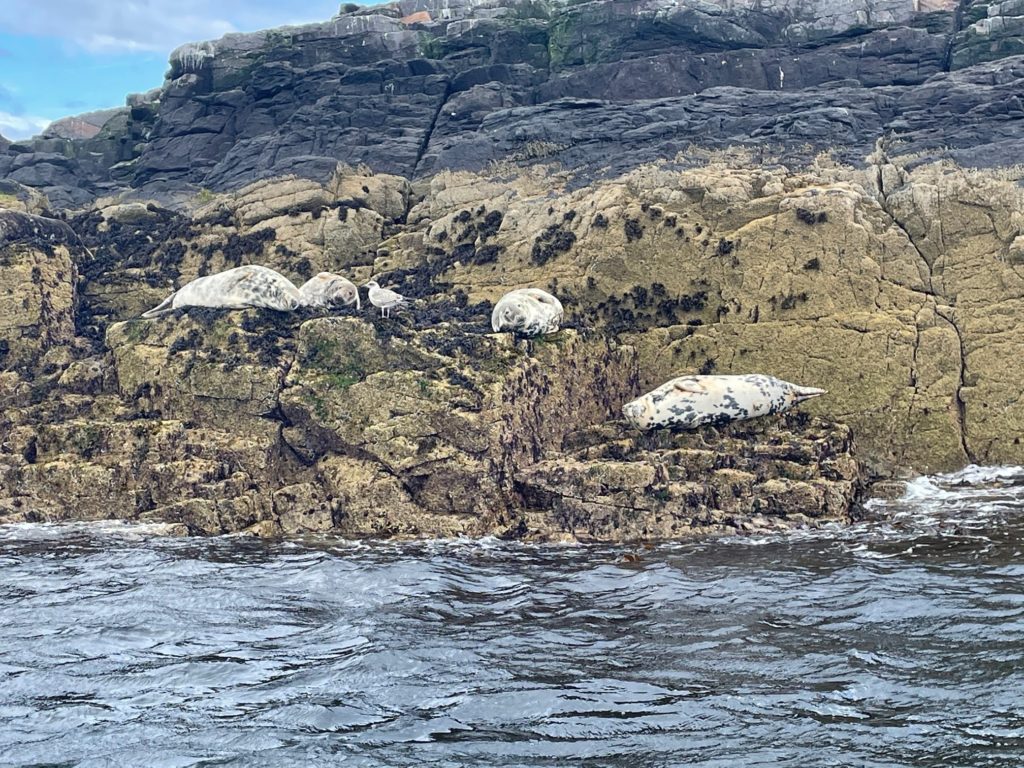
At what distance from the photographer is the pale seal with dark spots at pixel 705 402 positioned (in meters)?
15.4

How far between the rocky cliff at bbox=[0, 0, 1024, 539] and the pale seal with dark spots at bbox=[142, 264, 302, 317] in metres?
0.36

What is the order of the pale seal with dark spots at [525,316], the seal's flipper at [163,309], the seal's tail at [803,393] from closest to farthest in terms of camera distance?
the seal's tail at [803,393] < the pale seal with dark spots at [525,316] < the seal's flipper at [163,309]

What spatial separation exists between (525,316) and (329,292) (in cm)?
367

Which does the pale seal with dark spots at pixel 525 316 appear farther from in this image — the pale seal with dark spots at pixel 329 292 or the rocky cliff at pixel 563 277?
the pale seal with dark spots at pixel 329 292

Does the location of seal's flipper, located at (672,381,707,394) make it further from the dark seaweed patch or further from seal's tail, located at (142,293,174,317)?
seal's tail, located at (142,293,174,317)

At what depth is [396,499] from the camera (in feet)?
48.9

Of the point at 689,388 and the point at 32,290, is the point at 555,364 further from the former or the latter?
the point at 32,290

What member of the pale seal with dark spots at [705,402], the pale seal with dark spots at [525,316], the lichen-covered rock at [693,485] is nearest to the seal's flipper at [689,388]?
the pale seal with dark spots at [705,402]

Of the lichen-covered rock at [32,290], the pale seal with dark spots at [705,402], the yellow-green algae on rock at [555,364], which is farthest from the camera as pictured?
the lichen-covered rock at [32,290]

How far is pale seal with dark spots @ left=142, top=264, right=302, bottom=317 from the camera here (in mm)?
17922

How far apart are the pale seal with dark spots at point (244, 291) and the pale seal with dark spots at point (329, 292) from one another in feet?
0.74

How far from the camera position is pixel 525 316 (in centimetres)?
1700

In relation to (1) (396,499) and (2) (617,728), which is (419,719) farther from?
(1) (396,499)

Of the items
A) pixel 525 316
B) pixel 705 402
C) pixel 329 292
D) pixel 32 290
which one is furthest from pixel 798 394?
pixel 32 290
